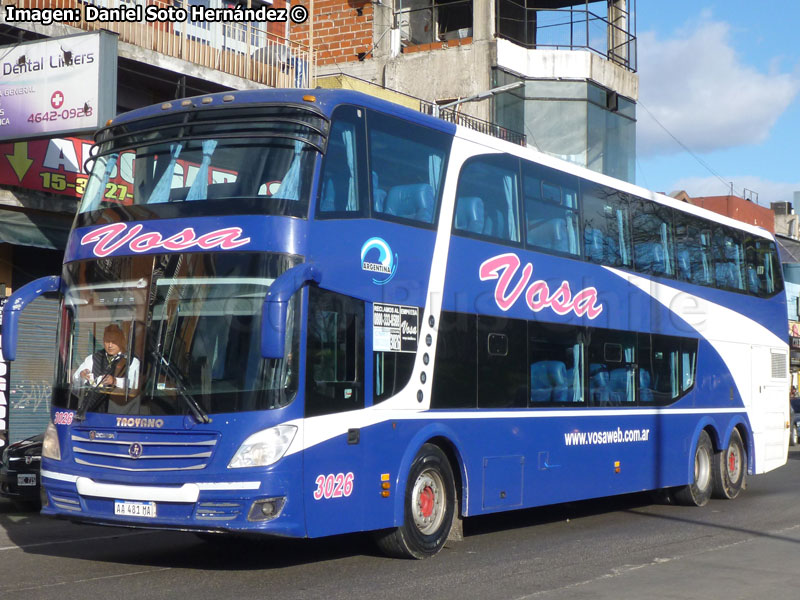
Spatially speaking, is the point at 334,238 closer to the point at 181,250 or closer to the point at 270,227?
the point at 270,227

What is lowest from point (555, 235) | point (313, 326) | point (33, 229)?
point (313, 326)

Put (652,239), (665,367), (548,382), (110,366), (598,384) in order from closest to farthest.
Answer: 1. (110,366)
2. (548,382)
3. (598,384)
4. (652,239)
5. (665,367)

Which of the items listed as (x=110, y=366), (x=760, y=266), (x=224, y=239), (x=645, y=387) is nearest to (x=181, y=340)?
(x=110, y=366)

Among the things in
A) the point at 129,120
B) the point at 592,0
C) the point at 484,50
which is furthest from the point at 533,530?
the point at 592,0

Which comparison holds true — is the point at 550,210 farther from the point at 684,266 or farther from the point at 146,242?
the point at 146,242

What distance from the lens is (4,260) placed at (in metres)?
19.5

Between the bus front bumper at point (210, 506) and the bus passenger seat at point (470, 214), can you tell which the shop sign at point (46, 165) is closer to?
the bus passenger seat at point (470, 214)

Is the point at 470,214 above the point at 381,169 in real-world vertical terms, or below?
below

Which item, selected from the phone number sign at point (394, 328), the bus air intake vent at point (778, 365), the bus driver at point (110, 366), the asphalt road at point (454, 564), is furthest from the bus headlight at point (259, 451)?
the bus air intake vent at point (778, 365)

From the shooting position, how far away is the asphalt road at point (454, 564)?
8.75m

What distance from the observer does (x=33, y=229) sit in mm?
17859

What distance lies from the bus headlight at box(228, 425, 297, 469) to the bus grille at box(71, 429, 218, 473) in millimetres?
231

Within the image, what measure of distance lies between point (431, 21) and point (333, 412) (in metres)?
26.7

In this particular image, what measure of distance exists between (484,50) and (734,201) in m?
26.2
